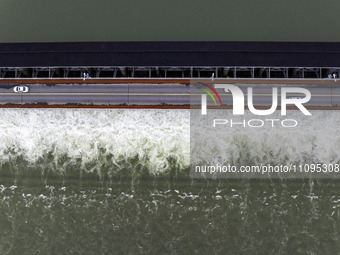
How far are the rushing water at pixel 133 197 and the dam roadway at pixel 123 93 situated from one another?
33.5 inches

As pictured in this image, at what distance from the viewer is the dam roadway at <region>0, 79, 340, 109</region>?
1811 cm

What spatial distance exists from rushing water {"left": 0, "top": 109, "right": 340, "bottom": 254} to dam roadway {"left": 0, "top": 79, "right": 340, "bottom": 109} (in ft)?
2.79

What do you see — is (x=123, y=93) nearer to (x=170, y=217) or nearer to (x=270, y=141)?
(x=170, y=217)

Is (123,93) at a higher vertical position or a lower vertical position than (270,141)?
higher

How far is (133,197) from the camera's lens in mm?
18609

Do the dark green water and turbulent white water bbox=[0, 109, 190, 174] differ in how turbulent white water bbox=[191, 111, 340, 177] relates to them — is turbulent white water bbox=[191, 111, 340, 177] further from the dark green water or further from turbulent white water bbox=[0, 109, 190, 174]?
the dark green water

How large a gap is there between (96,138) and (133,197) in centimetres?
562

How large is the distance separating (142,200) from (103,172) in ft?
12.7

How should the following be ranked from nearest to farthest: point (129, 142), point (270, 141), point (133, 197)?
1. point (133, 197)
2. point (270, 141)
3. point (129, 142)

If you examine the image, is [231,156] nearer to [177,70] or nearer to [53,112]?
[177,70]

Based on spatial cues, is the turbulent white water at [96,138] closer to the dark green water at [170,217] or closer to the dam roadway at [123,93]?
Answer: the dam roadway at [123,93]

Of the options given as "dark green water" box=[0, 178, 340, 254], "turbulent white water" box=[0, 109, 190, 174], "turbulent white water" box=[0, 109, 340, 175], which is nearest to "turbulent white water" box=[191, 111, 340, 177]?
"turbulent white water" box=[0, 109, 340, 175]

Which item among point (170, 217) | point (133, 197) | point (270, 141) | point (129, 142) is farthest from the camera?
point (129, 142)

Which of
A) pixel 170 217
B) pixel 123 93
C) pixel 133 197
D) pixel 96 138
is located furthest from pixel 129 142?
pixel 170 217
